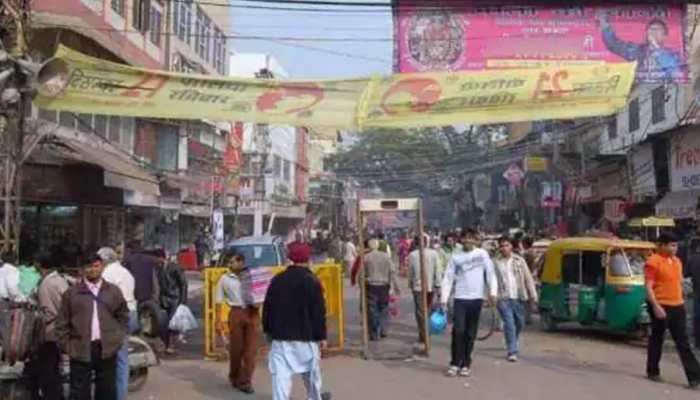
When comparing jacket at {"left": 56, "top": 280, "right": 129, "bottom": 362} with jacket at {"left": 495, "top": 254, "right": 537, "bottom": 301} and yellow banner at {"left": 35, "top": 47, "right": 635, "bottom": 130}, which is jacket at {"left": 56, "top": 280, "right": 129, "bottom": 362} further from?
jacket at {"left": 495, "top": 254, "right": 537, "bottom": 301}

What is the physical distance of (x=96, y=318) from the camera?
7.92m

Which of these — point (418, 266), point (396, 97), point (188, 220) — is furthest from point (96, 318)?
point (188, 220)

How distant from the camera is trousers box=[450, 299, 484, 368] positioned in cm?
1167

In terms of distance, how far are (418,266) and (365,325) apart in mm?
2385

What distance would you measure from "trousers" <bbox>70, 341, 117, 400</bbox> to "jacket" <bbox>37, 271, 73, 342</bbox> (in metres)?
0.66

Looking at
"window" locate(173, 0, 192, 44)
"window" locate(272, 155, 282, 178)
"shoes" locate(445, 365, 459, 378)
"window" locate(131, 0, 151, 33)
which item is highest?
"window" locate(173, 0, 192, 44)

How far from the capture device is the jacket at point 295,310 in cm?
840

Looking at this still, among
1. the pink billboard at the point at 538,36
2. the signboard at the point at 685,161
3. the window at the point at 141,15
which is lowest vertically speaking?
the signboard at the point at 685,161

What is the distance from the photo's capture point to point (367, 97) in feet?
40.3

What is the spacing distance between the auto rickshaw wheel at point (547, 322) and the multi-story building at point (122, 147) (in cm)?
767

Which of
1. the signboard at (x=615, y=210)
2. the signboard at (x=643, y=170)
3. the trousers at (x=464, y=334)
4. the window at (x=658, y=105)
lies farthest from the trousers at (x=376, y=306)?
the window at (x=658, y=105)

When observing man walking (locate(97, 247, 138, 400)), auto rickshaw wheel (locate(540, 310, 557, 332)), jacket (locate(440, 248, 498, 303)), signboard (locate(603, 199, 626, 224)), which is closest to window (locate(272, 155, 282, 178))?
signboard (locate(603, 199, 626, 224))

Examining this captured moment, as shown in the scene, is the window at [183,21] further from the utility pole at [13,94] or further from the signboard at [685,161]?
the utility pole at [13,94]

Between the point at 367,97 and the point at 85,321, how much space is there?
557 centimetres
